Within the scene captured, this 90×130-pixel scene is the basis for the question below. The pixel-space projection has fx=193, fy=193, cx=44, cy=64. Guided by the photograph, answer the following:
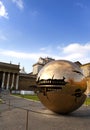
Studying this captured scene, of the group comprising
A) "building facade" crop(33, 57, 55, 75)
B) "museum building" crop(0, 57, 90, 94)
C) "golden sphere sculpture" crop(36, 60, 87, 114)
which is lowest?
"golden sphere sculpture" crop(36, 60, 87, 114)

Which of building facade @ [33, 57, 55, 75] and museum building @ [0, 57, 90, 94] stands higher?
building facade @ [33, 57, 55, 75]

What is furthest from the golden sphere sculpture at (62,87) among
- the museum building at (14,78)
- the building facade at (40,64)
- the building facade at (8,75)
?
the building facade at (40,64)

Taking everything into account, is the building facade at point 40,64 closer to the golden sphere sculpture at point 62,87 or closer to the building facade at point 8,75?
the building facade at point 8,75

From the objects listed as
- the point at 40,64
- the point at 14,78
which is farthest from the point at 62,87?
the point at 40,64

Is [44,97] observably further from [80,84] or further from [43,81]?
[80,84]

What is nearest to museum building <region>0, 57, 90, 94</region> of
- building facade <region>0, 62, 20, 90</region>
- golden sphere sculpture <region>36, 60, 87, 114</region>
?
building facade <region>0, 62, 20, 90</region>

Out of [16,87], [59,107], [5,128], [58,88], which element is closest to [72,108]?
[59,107]

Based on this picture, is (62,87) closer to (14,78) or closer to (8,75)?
(14,78)

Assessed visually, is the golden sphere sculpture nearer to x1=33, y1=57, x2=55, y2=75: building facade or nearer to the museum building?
the museum building

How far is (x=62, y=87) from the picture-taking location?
1152 centimetres

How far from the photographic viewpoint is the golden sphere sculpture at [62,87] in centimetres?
1150

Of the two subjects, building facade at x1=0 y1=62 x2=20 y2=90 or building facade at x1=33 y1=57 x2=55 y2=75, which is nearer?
building facade at x1=0 y1=62 x2=20 y2=90

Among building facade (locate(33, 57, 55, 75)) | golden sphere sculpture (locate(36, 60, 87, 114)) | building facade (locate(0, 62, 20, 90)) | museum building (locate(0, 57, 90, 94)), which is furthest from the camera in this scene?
building facade (locate(33, 57, 55, 75))

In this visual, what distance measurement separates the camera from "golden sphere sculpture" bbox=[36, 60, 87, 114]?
453 inches
